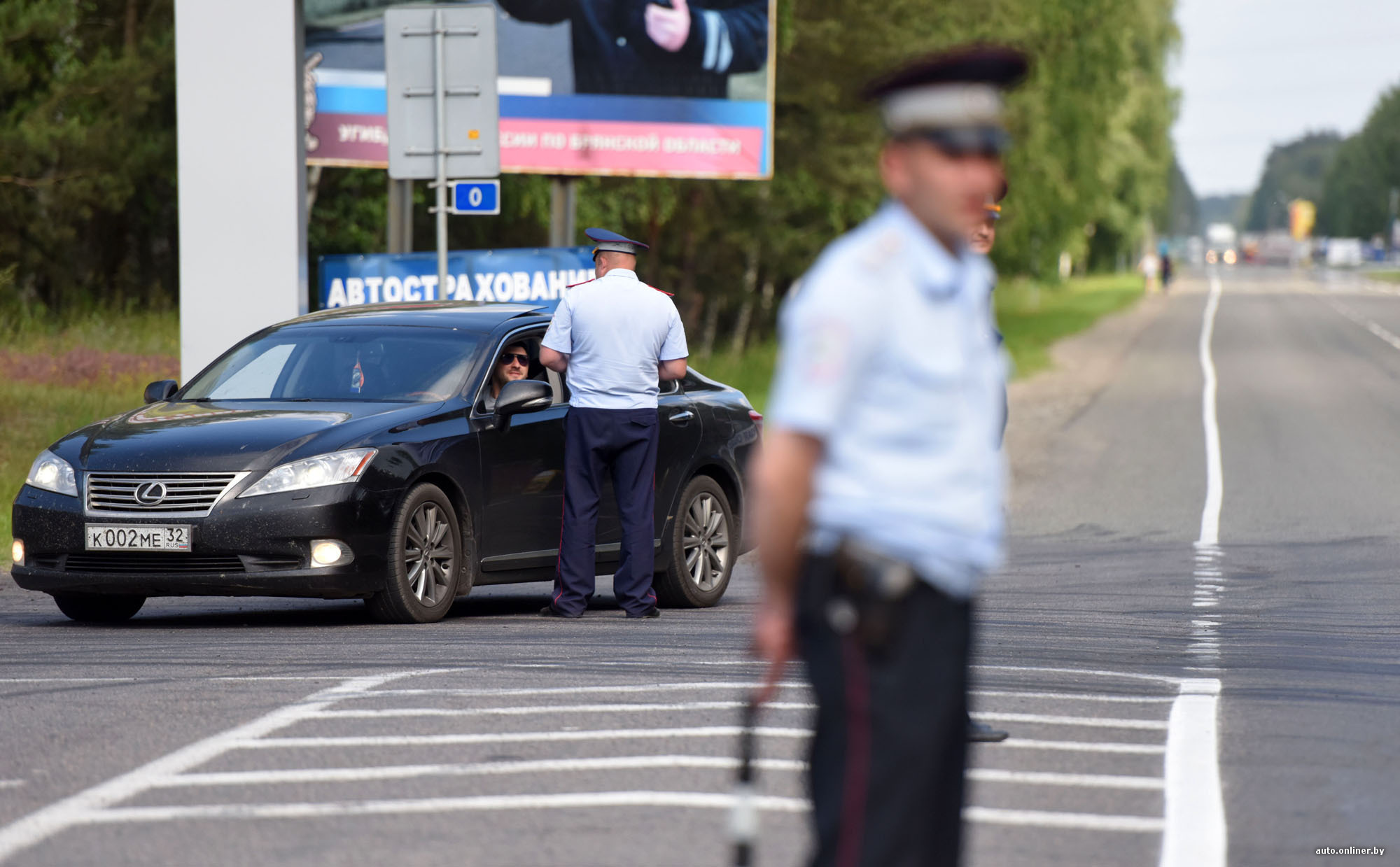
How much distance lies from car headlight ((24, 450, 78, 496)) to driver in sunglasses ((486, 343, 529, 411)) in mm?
2056

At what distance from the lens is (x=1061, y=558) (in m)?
13.8

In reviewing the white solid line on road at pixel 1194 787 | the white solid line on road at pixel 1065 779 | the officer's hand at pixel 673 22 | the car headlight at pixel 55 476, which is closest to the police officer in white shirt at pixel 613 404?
the car headlight at pixel 55 476

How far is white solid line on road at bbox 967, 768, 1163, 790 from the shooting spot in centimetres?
577

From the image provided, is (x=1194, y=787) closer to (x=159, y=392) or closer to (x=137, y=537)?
(x=137, y=537)

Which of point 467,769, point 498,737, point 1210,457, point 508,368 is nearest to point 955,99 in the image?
point 467,769

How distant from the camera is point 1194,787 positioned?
575 centimetres

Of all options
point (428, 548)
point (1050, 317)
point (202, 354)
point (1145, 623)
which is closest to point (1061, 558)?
point (1145, 623)

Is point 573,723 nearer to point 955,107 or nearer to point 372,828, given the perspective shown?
point 372,828

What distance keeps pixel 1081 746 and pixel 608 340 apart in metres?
4.19

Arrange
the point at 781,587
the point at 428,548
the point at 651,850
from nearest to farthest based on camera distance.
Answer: the point at 781,587
the point at 651,850
the point at 428,548

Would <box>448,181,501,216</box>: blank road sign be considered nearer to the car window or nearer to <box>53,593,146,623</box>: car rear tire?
the car window

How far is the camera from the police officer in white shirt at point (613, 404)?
9945 millimetres

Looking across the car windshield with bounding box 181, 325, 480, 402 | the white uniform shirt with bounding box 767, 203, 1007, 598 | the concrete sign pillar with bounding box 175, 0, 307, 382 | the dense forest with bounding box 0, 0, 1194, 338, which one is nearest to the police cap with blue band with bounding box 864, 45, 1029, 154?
the white uniform shirt with bounding box 767, 203, 1007, 598

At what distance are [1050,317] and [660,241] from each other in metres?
16.5
